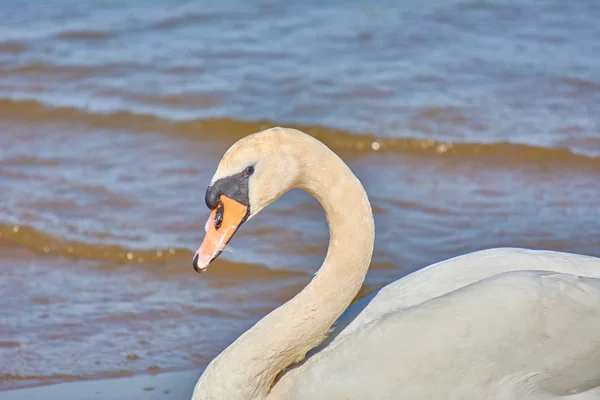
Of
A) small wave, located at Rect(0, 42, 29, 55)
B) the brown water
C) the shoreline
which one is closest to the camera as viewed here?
the shoreline

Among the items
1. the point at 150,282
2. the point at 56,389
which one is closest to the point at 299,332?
the point at 56,389

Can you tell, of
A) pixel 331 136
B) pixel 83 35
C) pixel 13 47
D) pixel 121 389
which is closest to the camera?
pixel 121 389

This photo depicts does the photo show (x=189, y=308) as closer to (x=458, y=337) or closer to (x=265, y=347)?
(x=265, y=347)

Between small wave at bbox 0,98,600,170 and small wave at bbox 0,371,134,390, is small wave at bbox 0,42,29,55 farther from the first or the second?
small wave at bbox 0,371,134,390

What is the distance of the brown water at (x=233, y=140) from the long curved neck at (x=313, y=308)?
1064 mm

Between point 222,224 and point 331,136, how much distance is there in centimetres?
454

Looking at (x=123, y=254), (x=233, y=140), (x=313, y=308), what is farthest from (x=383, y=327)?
(x=233, y=140)

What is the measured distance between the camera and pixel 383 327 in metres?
3.95

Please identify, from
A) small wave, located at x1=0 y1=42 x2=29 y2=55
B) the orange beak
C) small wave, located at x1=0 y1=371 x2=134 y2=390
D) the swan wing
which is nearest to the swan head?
the orange beak

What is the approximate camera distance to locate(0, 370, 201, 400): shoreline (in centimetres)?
479

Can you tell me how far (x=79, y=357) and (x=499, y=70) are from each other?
5422 millimetres

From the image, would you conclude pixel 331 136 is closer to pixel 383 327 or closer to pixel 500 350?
pixel 383 327

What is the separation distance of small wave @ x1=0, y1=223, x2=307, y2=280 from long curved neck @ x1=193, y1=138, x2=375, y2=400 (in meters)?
1.92

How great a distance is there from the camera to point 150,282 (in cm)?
601
